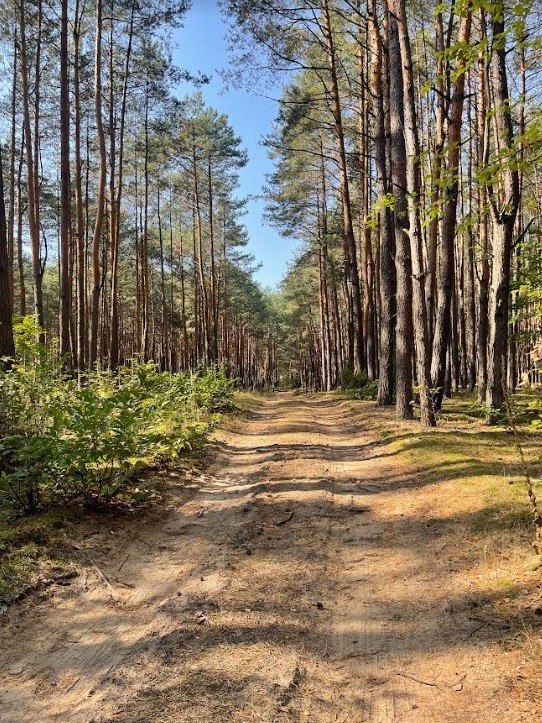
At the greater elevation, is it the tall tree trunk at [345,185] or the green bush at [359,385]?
the tall tree trunk at [345,185]

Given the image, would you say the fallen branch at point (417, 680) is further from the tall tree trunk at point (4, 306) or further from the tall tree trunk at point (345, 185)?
the tall tree trunk at point (345, 185)

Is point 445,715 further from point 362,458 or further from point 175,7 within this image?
point 175,7

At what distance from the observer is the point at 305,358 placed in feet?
218

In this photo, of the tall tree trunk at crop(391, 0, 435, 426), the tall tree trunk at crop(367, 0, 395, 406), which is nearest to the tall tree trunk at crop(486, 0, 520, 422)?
the tall tree trunk at crop(391, 0, 435, 426)

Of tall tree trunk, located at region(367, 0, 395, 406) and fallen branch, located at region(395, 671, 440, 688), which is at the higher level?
tall tree trunk, located at region(367, 0, 395, 406)

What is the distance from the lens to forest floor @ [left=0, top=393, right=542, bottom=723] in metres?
2.21

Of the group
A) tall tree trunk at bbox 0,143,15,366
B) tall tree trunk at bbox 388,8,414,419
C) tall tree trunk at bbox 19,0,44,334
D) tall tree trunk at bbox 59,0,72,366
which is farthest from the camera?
tall tree trunk at bbox 19,0,44,334

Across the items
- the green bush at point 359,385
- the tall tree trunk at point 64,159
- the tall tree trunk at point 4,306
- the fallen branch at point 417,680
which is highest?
the tall tree trunk at point 64,159

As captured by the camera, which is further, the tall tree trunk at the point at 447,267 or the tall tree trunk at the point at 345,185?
the tall tree trunk at the point at 345,185

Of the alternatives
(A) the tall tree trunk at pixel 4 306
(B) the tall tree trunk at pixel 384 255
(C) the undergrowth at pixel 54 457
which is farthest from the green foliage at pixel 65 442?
(B) the tall tree trunk at pixel 384 255

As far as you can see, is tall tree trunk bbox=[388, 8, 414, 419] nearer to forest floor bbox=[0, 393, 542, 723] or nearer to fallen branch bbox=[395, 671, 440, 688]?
forest floor bbox=[0, 393, 542, 723]

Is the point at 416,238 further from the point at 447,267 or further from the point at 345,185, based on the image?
the point at 345,185

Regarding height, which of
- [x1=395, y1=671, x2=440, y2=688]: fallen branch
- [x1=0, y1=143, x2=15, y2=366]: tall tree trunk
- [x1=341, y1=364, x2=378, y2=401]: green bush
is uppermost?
[x1=0, y1=143, x2=15, y2=366]: tall tree trunk

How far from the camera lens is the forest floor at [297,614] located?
221cm
